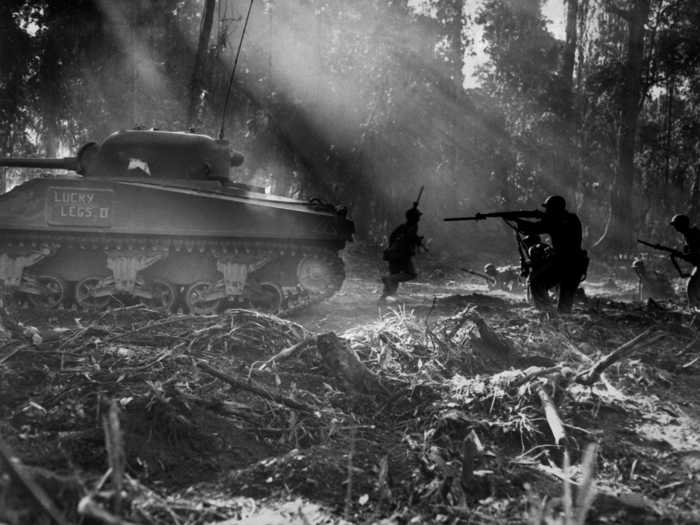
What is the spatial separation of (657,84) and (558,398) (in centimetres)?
2190

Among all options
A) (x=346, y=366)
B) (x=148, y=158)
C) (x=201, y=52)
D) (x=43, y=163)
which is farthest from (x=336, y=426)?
(x=201, y=52)

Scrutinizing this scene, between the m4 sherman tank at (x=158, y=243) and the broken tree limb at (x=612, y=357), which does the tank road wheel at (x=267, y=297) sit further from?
the broken tree limb at (x=612, y=357)

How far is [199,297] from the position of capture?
8906 mm

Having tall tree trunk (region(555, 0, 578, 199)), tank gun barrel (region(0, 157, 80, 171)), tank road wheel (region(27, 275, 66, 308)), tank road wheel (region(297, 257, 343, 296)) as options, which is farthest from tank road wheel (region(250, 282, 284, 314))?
tall tree trunk (region(555, 0, 578, 199))

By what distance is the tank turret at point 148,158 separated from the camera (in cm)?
987

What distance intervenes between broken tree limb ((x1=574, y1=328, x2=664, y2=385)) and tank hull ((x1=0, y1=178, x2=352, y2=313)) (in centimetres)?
518

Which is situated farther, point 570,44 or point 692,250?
point 570,44

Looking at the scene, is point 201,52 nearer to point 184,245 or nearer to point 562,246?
point 184,245

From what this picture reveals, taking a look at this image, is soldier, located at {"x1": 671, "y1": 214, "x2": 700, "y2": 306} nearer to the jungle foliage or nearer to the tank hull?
the tank hull

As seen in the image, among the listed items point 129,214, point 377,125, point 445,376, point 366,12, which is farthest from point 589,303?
point 366,12

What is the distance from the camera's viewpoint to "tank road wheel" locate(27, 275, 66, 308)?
8.78 m

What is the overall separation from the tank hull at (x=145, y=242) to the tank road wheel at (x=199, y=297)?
13 millimetres

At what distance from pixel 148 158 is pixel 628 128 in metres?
16.3

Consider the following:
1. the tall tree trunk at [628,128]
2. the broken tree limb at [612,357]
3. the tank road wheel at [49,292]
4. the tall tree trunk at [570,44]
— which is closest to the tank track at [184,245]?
the tank road wheel at [49,292]
